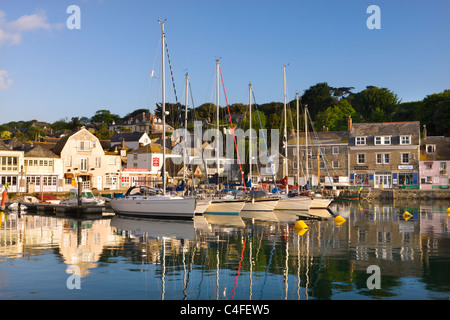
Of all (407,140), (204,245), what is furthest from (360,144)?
(204,245)

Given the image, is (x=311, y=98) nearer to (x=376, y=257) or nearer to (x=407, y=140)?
(x=407, y=140)

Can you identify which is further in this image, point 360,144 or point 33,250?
point 360,144

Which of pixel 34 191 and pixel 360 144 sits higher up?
pixel 360 144

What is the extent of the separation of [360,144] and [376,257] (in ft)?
191

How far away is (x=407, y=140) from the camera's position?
73.9 metres

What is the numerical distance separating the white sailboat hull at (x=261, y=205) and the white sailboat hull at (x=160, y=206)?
29.9 feet

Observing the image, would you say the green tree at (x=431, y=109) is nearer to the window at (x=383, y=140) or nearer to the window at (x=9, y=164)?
the window at (x=383, y=140)

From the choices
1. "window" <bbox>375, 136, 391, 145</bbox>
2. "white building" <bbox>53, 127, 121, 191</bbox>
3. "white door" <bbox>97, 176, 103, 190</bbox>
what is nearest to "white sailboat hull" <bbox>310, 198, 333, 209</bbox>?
"window" <bbox>375, 136, 391, 145</bbox>

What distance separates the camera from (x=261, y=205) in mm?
44531

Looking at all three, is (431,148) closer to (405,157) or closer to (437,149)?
(437,149)

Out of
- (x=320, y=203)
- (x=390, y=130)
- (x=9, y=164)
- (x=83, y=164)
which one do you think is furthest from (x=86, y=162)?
(x=390, y=130)

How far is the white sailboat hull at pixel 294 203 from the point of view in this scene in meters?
45.7

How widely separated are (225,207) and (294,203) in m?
8.71
